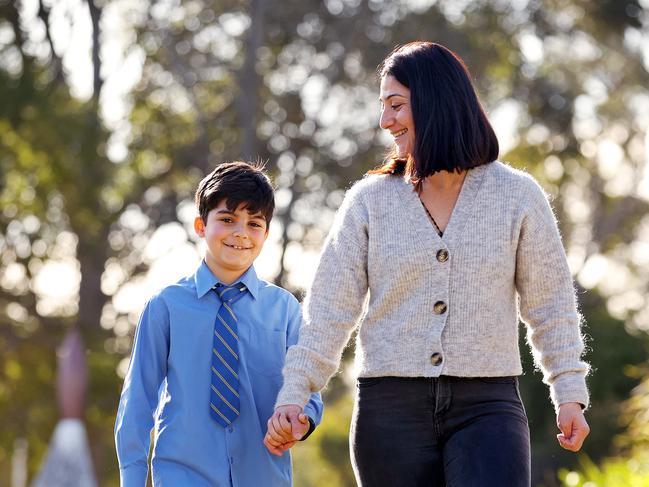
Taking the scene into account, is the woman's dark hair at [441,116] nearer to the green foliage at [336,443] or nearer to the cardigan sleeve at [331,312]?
the cardigan sleeve at [331,312]

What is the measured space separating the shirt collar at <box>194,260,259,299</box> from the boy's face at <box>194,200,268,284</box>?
0.02 meters

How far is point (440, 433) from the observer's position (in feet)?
12.6

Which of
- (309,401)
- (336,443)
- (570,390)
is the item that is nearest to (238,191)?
(309,401)

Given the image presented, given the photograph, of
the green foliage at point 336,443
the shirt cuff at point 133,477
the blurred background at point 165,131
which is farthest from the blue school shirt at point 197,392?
the green foliage at point 336,443

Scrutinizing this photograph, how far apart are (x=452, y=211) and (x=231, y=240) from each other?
0.99m

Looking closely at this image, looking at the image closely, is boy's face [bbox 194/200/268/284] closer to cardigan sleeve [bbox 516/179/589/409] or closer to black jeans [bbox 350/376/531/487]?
black jeans [bbox 350/376/531/487]

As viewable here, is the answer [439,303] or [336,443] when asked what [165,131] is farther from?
[439,303]

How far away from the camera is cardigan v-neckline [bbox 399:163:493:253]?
4004 mm

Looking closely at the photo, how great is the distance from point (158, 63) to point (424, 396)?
64.2 ft

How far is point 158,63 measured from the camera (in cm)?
2286

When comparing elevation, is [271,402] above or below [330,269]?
below

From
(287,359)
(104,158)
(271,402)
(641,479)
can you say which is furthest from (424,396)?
(104,158)

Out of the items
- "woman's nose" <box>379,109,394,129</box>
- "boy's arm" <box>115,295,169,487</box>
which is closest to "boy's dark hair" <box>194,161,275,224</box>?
"boy's arm" <box>115,295,169,487</box>

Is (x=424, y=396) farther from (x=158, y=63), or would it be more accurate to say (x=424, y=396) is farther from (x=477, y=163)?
(x=158, y=63)
